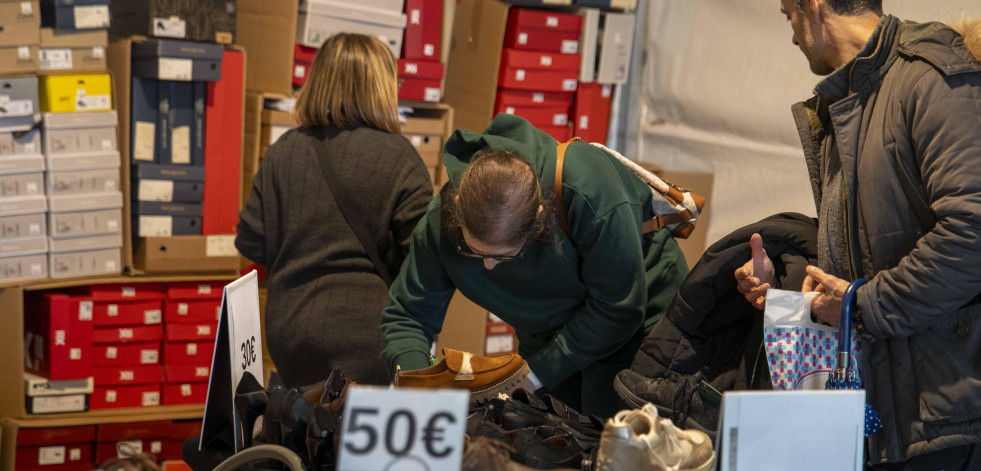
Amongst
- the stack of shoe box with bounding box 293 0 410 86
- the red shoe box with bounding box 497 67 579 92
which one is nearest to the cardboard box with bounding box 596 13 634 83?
the red shoe box with bounding box 497 67 579 92

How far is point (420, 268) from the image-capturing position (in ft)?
6.73

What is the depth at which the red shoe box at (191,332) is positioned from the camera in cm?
370

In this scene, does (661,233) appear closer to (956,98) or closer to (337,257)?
(956,98)

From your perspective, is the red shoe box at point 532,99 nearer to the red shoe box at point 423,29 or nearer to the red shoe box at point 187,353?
the red shoe box at point 423,29

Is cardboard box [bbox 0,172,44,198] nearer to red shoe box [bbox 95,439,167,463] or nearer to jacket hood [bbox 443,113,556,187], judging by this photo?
red shoe box [bbox 95,439,167,463]

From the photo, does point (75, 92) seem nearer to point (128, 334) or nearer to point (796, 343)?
point (128, 334)

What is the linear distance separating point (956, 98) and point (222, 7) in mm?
2708

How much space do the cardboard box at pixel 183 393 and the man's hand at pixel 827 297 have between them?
279 centimetres

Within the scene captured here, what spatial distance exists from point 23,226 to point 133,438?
0.97m

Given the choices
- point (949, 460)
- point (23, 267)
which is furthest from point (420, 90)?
point (949, 460)

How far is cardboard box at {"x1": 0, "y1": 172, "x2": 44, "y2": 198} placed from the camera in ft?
10.7

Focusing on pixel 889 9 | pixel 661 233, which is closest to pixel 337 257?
pixel 661 233

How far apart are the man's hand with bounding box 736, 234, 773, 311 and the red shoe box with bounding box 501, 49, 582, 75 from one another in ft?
8.20

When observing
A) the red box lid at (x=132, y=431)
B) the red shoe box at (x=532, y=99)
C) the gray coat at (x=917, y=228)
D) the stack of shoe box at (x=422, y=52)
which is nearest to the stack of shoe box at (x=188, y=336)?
the red box lid at (x=132, y=431)
